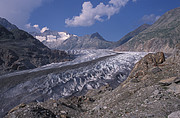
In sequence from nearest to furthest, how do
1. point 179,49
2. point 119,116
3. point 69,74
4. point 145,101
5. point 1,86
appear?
point 119,116
point 145,101
point 179,49
point 1,86
point 69,74

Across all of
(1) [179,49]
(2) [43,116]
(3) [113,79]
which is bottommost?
(3) [113,79]

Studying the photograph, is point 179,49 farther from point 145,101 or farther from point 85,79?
point 85,79

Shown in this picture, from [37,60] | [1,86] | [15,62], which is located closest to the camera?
[1,86]

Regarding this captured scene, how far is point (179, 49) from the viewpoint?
11992mm

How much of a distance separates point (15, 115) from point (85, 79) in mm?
15517

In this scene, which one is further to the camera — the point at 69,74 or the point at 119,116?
the point at 69,74

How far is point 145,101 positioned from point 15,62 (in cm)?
3494

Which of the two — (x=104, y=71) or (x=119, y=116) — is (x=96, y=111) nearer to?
(x=119, y=116)

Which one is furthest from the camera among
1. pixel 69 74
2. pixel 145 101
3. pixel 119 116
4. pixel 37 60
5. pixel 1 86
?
pixel 37 60

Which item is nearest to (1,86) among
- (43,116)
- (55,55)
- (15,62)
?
(15,62)

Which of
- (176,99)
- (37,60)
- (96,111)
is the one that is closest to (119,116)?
(96,111)

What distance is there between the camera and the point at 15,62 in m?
34.8

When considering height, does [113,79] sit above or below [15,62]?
below

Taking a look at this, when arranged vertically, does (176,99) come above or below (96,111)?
above
